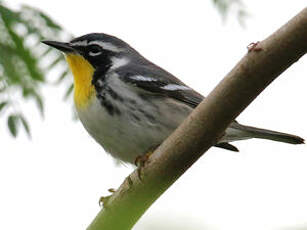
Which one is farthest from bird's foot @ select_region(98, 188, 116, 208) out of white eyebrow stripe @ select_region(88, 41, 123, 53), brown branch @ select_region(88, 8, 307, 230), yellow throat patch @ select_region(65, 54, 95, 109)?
white eyebrow stripe @ select_region(88, 41, 123, 53)

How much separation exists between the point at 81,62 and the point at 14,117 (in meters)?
2.29

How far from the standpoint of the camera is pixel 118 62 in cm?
613

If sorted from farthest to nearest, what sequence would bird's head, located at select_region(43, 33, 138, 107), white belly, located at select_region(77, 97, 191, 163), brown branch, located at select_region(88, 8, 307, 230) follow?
bird's head, located at select_region(43, 33, 138, 107), white belly, located at select_region(77, 97, 191, 163), brown branch, located at select_region(88, 8, 307, 230)

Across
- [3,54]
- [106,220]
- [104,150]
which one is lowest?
[106,220]

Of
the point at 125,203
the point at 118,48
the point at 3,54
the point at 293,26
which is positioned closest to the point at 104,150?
the point at 118,48

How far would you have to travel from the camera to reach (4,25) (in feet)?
11.4

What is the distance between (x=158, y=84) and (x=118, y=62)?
0.52 m

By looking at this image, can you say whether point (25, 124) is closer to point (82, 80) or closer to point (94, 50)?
point (82, 80)

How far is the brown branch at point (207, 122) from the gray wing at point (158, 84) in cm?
189

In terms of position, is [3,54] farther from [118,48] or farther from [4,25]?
[118,48]

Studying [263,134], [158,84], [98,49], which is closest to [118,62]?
[98,49]

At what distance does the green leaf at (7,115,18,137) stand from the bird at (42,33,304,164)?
4.07 ft

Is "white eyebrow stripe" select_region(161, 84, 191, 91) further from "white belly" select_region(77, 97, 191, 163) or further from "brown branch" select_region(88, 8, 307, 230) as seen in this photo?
"brown branch" select_region(88, 8, 307, 230)

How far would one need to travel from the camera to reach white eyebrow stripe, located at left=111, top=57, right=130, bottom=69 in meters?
5.98
